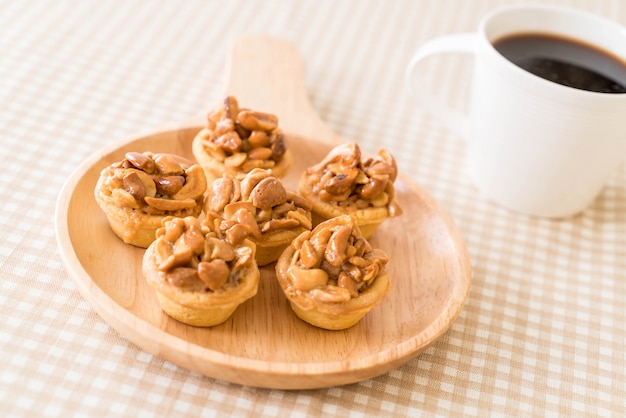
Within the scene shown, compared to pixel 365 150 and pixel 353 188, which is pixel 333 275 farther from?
pixel 365 150

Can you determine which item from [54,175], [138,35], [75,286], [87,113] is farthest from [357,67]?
[75,286]

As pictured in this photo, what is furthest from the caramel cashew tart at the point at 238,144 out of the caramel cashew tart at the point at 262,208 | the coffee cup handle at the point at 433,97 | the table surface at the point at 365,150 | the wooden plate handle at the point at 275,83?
the coffee cup handle at the point at 433,97

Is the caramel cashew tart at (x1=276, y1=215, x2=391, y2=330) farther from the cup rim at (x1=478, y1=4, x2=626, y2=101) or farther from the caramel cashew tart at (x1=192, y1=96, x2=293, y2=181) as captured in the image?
the cup rim at (x1=478, y1=4, x2=626, y2=101)

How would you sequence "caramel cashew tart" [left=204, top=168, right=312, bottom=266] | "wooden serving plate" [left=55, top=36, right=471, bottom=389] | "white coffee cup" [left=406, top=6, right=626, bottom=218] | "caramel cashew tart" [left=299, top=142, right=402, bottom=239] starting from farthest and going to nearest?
"white coffee cup" [left=406, top=6, right=626, bottom=218]
"caramel cashew tart" [left=299, top=142, right=402, bottom=239]
"caramel cashew tart" [left=204, top=168, right=312, bottom=266]
"wooden serving plate" [left=55, top=36, right=471, bottom=389]

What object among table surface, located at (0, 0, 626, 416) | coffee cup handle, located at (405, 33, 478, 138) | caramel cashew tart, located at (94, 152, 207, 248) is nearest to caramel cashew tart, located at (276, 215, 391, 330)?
table surface, located at (0, 0, 626, 416)

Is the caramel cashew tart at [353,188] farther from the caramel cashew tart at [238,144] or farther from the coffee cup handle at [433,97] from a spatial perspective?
the coffee cup handle at [433,97]

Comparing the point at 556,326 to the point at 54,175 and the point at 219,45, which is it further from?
the point at 219,45
